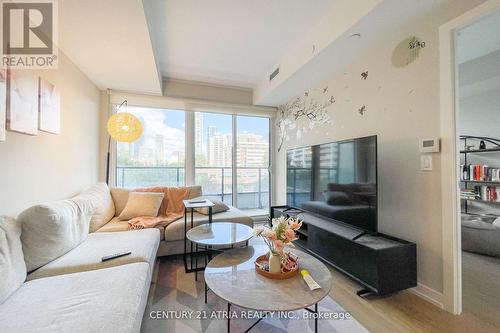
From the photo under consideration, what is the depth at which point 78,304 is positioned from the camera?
38.5 inches

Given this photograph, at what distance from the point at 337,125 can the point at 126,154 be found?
3.30 metres

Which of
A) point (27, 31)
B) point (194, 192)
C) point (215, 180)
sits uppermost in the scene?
point (27, 31)

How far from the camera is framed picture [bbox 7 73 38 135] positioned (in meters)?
1.45

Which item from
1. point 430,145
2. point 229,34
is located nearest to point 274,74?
point 229,34

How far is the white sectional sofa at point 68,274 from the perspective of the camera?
888 mm

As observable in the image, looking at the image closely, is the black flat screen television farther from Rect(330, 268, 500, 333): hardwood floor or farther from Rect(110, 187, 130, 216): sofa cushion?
Rect(110, 187, 130, 216): sofa cushion

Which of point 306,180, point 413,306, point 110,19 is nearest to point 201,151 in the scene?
point 306,180

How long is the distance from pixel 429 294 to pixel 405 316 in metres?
0.36

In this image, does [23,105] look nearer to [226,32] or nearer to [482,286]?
[226,32]

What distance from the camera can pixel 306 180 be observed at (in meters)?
2.73

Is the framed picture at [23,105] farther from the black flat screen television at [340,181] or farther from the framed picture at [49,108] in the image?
the black flat screen television at [340,181]

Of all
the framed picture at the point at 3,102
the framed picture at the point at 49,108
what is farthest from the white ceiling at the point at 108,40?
the framed picture at the point at 3,102

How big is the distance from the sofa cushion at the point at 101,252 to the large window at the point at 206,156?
5.49ft

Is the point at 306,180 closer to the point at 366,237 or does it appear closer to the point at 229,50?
the point at 366,237
